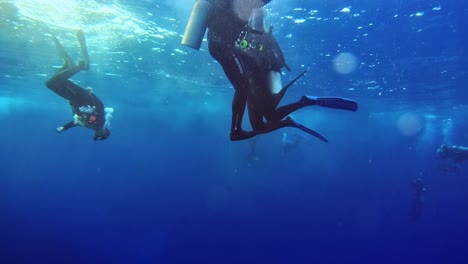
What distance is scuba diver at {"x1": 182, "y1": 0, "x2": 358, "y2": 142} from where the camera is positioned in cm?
419

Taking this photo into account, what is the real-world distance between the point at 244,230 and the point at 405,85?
2544 cm

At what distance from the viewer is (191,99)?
37.2 meters

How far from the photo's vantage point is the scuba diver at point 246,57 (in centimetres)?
419

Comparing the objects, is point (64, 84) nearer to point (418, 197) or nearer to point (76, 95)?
point (76, 95)

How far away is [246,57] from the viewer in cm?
461

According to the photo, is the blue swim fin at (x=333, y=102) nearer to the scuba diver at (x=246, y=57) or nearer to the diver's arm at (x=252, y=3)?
the scuba diver at (x=246, y=57)

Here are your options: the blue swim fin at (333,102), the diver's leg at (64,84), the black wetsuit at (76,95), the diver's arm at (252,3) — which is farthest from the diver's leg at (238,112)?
the diver's leg at (64,84)

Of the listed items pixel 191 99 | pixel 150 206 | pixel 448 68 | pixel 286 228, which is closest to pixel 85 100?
pixel 448 68

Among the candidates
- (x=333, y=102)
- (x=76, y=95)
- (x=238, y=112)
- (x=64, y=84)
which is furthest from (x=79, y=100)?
(x=333, y=102)

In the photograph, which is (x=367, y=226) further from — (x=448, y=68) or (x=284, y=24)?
(x=284, y=24)

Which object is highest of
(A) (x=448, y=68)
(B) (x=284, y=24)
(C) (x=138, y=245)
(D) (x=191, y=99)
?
(A) (x=448, y=68)

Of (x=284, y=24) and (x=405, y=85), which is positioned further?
(x=405, y=85)

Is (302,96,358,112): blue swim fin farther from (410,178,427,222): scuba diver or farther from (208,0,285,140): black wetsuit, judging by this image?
(410,178,427,222): scuba diver

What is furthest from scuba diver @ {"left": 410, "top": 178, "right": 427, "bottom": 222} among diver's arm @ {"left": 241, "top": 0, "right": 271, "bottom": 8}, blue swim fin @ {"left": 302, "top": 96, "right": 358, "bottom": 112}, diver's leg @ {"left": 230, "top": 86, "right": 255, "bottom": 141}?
diver's arm @ {"left": 241, "top": 0, "right": 271, "bottom": 8}
